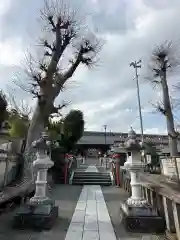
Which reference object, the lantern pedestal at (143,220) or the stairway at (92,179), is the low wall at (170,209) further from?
the stairway at (92,179)

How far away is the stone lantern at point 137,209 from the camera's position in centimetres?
416

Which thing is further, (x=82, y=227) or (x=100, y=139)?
(x=100, y=139)

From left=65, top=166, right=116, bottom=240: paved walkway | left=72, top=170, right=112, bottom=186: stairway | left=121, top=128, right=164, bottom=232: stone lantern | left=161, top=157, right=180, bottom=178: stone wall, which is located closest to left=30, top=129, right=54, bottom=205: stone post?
left=65, top=166, right=116, bottom=240: paved walkway

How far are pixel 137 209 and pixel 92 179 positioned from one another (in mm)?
8702

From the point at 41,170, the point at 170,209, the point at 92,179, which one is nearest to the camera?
the point at 170,209

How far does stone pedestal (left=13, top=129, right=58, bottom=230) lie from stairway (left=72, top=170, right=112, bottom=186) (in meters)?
7.46

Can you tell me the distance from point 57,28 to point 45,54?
128 cm

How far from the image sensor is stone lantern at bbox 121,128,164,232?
4.16 metres

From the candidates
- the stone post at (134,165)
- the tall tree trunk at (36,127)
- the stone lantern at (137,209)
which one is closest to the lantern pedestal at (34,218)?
the stone lantern at (137,209)

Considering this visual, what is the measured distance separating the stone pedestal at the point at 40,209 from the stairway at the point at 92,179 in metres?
7.46

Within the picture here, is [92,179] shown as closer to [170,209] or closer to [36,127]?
[36,127]

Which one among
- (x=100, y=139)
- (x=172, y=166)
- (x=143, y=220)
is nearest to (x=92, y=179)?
(x=172, y=166)

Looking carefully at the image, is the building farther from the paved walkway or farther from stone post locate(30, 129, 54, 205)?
stone post locate(30, 129, 54, 205)

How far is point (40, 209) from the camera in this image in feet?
14.8
